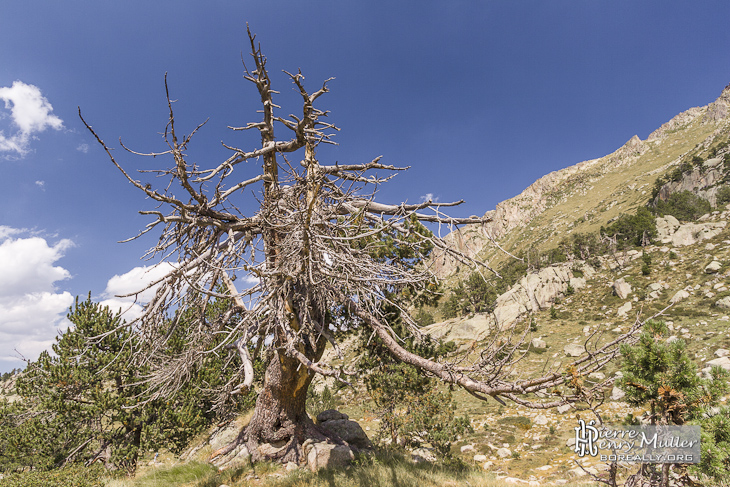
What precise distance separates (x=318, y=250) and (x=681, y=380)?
552 centimetres

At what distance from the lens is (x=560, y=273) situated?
140 feet

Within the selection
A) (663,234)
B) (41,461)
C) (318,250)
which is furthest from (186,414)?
(663,234)

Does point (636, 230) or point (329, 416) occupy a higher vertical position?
point (636, 230)

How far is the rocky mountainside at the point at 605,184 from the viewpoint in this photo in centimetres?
8488

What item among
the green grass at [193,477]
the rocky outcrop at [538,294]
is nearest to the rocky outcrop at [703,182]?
the rocky outcrop at [538,294]

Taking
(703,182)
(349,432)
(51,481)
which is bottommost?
(51,481)

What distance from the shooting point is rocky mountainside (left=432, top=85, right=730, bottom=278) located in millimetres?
84875

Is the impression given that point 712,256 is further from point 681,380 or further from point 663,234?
point 681,380

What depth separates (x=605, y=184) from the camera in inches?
4510

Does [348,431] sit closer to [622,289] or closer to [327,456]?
[327,456]

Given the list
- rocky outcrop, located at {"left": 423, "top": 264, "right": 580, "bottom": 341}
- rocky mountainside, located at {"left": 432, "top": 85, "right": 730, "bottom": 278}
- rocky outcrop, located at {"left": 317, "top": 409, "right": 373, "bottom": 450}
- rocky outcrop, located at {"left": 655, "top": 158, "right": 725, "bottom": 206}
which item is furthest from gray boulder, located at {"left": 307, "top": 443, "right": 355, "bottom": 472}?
rocky outcrop, located at {"left": 655, "top": 158, "right": 725, "bottom": 206}

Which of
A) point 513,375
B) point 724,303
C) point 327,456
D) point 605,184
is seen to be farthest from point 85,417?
point 605,184

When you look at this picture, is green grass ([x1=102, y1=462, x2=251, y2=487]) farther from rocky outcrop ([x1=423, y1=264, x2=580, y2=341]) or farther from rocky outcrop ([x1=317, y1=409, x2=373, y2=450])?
rocky outcrop ([x1=423, y1=264, x2=580, y2=341])

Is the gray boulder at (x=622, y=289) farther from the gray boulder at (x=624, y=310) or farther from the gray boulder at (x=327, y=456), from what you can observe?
the gray boulder at (x=327, y=456)
